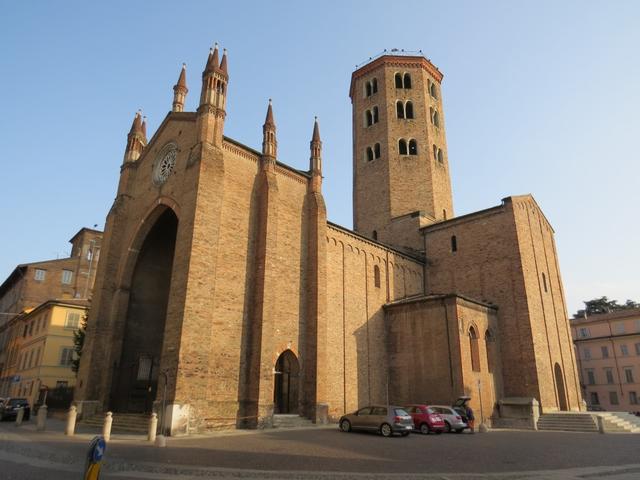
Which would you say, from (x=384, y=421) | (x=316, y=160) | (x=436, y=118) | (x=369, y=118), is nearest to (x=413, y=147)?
(x=436, y=118)

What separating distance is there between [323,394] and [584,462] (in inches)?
448

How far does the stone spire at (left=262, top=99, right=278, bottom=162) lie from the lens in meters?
22.8

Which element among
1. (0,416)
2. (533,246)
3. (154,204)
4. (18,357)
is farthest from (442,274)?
(18,357)

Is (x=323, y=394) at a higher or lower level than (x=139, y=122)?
lower

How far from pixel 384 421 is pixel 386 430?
307 mm

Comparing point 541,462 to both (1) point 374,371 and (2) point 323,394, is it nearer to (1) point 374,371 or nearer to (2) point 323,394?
(2) point 323,394

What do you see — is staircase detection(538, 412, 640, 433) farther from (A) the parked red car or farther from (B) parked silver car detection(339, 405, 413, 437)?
(B) parked silver car detection(339, 405, 413, 437)

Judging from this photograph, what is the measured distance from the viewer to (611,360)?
158 feet

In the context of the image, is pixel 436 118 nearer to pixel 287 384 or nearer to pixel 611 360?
pixel 287 384

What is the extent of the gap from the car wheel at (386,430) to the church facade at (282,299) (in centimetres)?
416

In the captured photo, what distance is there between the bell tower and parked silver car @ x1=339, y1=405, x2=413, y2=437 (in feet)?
54.7

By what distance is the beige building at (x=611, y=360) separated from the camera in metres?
46.5

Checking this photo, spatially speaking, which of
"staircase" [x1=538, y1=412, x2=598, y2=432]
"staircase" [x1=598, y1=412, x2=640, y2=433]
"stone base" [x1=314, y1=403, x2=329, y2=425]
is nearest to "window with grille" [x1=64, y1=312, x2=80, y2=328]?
"stone base" [x1=314, y1=403, x2=329, y2=425]

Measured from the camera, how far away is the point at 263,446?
1253 cm
